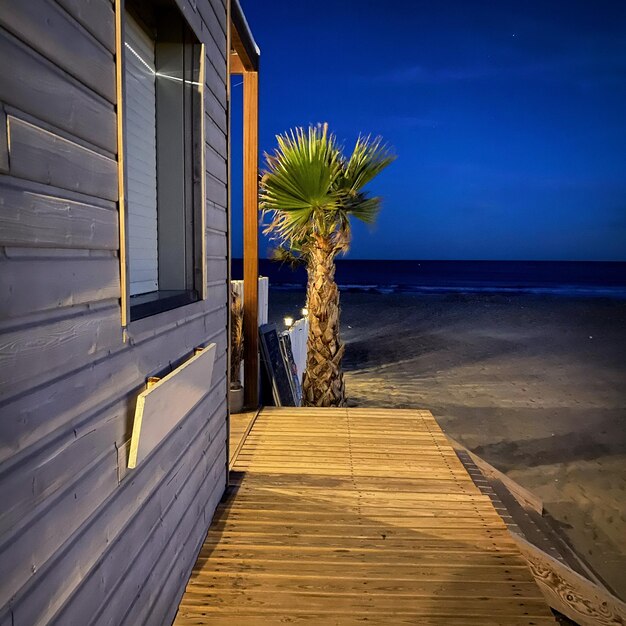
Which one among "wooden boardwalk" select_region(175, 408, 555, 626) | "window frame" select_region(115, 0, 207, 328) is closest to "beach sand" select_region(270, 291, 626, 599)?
"wooden boardwalk" select_region(175, 408, 555, 626)

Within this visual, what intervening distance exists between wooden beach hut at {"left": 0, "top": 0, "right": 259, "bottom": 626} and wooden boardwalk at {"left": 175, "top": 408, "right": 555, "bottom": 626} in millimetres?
296

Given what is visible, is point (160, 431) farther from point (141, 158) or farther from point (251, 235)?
point (251, 235)

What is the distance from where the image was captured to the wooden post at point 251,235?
179 inches

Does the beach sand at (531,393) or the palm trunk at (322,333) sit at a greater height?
the palm trunk at (322,333)

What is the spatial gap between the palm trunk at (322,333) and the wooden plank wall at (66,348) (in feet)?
12.0

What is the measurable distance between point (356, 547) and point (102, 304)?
6.69 feet

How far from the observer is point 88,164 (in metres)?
1.23

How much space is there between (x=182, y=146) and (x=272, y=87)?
2546 inches

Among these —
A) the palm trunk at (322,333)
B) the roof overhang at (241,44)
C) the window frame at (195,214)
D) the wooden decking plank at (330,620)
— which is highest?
the roof overhang at (241,44)

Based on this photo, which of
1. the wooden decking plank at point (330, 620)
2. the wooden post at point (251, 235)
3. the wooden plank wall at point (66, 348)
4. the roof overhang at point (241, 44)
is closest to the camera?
the wooden plank wall at point (66, 348)

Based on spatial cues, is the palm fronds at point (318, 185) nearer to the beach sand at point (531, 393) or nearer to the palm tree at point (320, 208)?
the palm tree at point (320, 208)

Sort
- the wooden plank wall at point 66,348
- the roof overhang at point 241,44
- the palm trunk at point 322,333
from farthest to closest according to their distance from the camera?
the palm trunk at point 322,333 → the roof overhang at point 241,44 → the wooden plank wall at point 66,348

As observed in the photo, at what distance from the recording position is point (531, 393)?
32.8ft

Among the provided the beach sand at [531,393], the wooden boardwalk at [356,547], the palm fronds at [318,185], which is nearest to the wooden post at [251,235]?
the palm fronds at [318,185]
